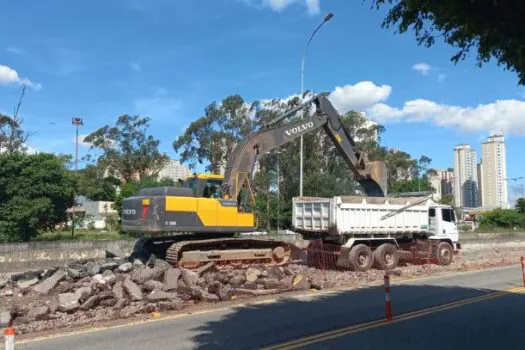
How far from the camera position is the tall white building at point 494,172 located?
127750 millimetres

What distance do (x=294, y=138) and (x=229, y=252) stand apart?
497 cm

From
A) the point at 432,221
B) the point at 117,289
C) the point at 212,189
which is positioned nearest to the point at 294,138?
the point at 212,189

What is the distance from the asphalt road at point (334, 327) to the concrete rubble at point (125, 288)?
4.40 ft

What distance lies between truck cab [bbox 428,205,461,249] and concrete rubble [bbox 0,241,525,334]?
16.8 feet

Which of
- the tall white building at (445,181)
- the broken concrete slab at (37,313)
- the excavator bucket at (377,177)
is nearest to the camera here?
the broken concrete slab at (37,313)

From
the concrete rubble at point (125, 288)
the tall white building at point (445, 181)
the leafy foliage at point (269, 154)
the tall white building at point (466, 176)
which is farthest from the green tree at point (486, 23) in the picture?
the tall white building at point (466, 176)

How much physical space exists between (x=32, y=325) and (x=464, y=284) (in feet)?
38.4

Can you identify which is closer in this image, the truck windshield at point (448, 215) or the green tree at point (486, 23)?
the green tree at point (486, 23)

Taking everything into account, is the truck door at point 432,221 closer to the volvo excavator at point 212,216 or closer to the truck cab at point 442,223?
the truck cab at point 442,223

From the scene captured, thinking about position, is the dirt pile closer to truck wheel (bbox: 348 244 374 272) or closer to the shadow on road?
the shadow on road

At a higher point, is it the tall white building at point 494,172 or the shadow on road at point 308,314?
the tall white building at point 494,172

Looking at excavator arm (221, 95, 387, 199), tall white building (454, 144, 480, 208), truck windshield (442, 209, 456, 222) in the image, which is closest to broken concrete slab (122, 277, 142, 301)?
excavator arm (221, 95, 387, 199)

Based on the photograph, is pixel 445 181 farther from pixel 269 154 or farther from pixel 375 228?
pixel 375 228

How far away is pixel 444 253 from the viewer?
22.0 metres
